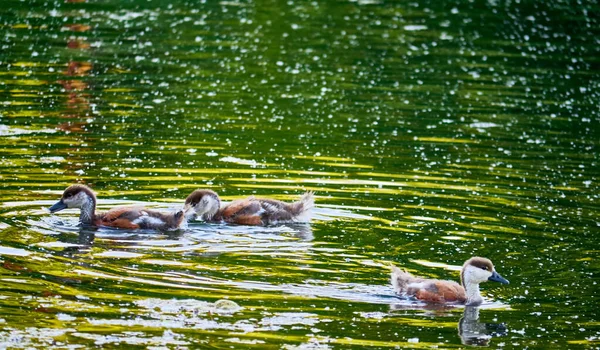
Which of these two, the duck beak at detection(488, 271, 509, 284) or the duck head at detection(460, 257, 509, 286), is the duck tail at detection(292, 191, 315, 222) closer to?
the duck head at detection(460, 257, 509, 286)

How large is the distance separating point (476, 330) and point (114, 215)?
17.9ft

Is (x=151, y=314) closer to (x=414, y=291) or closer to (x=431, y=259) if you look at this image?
(x=414, y=291)

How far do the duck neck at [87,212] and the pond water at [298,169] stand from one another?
17 centimetres

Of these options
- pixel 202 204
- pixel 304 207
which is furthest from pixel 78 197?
pixel 304 207

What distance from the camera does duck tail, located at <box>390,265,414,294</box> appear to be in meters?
12.8

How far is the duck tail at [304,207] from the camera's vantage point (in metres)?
15.9

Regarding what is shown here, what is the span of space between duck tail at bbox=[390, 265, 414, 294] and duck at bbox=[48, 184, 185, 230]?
3590 mm

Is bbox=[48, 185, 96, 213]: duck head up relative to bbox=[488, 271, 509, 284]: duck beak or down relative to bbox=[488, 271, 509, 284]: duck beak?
up

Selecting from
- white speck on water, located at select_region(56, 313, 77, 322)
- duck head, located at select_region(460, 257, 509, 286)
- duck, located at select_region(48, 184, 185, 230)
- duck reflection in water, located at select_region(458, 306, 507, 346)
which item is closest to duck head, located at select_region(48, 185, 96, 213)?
duck, located at select_region(48, 184, 185, 230)

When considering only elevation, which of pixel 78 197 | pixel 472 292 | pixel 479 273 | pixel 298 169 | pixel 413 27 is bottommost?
pixel 413 27

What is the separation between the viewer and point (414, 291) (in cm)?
1273

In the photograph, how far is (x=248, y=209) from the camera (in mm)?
15883

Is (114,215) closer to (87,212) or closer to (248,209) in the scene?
(87,212)

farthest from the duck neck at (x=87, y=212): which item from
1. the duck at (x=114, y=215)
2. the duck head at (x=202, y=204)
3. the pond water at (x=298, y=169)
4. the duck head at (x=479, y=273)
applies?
the duck head at (x=479, y=273)
